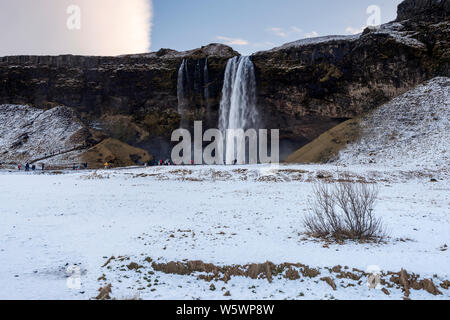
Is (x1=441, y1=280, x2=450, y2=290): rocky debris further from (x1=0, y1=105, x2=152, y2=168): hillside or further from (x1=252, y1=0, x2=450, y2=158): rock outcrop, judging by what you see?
(x1=0, y1=105, x2=152, y2=168): hillside

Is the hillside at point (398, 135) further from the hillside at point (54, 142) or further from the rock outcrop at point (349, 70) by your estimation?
the hillside at point (54, 142)

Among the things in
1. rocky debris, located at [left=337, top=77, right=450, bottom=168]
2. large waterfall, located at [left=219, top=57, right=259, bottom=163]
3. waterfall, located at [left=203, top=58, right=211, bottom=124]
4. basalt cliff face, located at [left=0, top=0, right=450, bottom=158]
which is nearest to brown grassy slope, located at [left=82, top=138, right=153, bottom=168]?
basalt cliff face, located at [left=0, top=0, right=450, bottom=158]

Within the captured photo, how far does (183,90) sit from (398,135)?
3763 centimetres

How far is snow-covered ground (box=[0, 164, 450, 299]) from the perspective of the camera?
5434mm

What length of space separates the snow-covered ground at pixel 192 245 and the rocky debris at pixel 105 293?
11 centimetres

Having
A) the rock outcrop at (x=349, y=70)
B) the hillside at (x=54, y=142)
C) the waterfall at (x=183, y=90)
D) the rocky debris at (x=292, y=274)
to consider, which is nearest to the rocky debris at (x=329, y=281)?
the rocky debris at (x=292, y=274)

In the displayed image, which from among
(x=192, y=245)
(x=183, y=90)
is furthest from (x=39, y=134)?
(x=192, y=245)

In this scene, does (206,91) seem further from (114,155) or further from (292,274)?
(292,274)

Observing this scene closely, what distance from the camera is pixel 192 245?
822 centimetres

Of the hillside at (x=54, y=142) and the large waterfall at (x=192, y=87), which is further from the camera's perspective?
the large waterfall at (x=192, y=87)

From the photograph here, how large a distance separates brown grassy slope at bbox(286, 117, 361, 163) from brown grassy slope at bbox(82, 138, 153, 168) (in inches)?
1083

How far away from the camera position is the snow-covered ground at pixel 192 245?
5.43 meters

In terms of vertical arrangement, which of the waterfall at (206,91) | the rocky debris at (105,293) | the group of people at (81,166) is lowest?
the group of people at (81,166)

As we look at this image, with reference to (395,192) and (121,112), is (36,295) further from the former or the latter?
(121,112)
